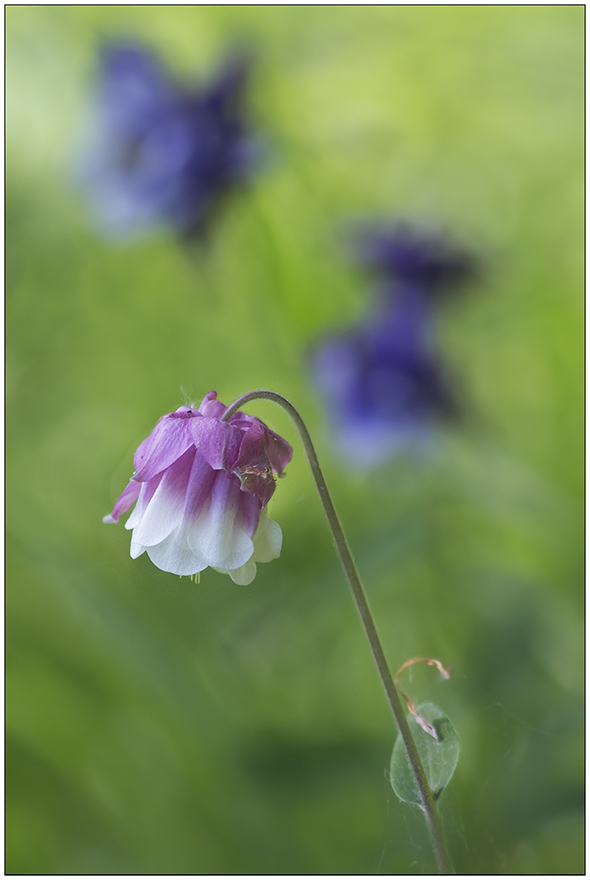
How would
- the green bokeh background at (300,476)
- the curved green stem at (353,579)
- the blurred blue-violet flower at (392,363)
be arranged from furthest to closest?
the blurred blue-violet flower at (392,363)
the green bokeh background at (300,476)
the curved green stem at (353,579)

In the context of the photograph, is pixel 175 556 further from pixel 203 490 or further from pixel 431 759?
pixel 431 759

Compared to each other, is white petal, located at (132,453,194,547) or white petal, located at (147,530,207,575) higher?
white petal, located at (132,453,194,547)

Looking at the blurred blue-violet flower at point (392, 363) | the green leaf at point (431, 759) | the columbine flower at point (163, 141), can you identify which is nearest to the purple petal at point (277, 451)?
the green leaf at point (431, 759)

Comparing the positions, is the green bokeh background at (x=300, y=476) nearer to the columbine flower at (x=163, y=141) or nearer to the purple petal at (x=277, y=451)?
the columbine flower at (x=163, y=141)

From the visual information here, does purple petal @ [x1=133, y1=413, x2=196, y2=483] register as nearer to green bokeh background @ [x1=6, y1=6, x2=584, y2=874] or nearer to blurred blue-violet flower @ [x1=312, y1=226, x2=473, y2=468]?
green bokeh background @ [x1=6, y1=6, x2=584, y2=874]

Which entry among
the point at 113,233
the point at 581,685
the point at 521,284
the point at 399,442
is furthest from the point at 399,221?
the point at 581,685

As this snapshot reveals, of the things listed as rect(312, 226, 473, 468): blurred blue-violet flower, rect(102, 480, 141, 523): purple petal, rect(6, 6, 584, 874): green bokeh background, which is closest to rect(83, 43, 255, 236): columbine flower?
rect(6, 6, 584, 874): green bokeh background

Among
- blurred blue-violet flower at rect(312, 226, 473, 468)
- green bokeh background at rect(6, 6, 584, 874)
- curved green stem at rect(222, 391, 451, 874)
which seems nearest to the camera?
curved green stem at rect(222, 391, 451, 874)
